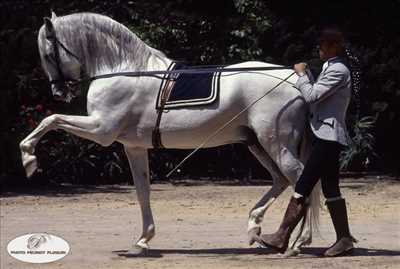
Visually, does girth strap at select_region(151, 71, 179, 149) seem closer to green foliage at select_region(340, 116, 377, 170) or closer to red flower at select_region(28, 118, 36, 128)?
red flower at select_region(28, 118, 36, 128)

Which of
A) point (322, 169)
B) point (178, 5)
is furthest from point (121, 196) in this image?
point (322, 169)

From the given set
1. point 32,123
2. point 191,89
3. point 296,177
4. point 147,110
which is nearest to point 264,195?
point 296,177

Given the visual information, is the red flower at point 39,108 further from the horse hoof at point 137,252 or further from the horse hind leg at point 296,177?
the horse hind leg at point 296,177

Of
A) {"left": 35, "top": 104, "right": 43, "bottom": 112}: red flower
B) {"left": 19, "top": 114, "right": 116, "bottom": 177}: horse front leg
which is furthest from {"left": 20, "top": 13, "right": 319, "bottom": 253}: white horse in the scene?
{"left": 35, "top": 104, "right": 43, "bottom": 112}: red flower

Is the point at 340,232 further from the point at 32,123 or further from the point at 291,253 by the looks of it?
the point at 32,123

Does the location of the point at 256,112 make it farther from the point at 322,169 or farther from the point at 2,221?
the point at 2,221

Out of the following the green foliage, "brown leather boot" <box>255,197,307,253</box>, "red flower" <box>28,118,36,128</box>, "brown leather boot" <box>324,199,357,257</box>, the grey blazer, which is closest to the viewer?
the grey blazer

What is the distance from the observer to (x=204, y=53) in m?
16.7

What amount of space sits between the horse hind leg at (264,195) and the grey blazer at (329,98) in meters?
0.85

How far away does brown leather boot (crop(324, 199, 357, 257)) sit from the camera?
8805mm

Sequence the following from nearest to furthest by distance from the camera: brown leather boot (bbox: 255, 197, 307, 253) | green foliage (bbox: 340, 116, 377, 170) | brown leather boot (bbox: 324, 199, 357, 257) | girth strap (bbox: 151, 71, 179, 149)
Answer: brown leather boot (bbox: 255, 197, 307, 253) → brown leather boot (bbox: 324, 199, 357, 257) → girth strap (bbox: 151, 71, 179, 149) → green foliage (bbox: 340, 116, 377, 170)

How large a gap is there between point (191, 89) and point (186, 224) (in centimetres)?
284

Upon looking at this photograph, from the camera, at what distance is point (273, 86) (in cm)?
902

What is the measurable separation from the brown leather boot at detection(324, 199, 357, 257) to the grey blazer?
1.97ft
